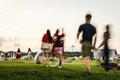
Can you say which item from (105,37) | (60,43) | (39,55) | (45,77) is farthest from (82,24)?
(39,55)

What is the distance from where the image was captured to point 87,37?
14.1 meters

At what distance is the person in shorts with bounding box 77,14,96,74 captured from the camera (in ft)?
45.4

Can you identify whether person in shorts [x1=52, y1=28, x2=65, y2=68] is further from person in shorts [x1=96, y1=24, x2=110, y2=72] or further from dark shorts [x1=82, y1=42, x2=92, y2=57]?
dark shorts [x1=82, y1=42, x2=92, y2=57]

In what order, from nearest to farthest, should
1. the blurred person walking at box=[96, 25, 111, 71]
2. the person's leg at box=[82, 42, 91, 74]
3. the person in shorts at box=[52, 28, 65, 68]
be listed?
1. the person's leg at box=[82, 42, 91, 74]
2. the blurred person walking at box=[96, 25, 111, 71]
3. the person in shorts at box=[52, 28, 65, 68]

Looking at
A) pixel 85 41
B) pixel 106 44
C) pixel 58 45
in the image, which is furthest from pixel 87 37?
pixel 58 45

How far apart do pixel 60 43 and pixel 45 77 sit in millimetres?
7975

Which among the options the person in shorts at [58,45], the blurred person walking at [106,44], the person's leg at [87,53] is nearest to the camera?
the person's leg at [87,53]

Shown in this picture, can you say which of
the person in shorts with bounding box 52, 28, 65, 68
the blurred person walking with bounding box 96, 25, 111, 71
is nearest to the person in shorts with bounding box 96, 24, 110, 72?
the blurred person walking with bounding box 96, 25, 111, 71

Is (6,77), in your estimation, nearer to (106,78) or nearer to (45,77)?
(45,77)

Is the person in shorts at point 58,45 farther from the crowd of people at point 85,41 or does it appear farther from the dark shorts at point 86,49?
the dark shorts at point 86,49

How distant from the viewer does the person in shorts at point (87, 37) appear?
13836mm

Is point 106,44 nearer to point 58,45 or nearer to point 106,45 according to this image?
point 106,45

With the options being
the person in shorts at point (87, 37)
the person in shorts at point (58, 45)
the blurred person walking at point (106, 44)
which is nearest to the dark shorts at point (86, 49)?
the person in shorts at point (87, 37)

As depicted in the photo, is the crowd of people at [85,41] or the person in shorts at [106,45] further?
the person in shorts at [106,45]
